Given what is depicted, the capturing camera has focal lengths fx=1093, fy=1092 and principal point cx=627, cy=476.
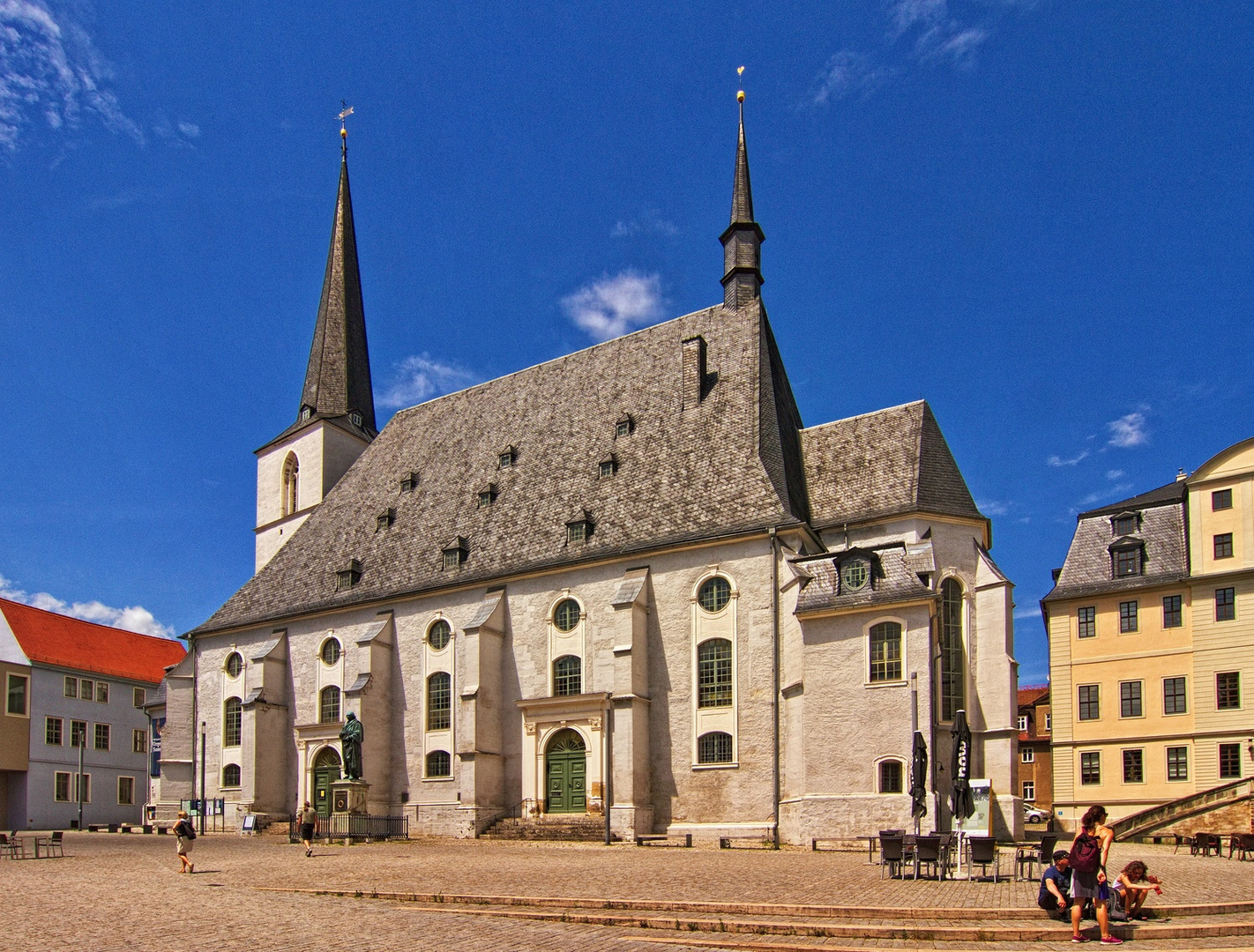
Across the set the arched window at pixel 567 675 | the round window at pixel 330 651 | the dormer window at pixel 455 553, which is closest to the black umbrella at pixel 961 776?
the arched window at pixel 567 675

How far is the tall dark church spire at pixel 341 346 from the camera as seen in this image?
4903cm

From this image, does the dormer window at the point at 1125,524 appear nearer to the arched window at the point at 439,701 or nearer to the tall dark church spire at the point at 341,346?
the arched window at the point at 439,701

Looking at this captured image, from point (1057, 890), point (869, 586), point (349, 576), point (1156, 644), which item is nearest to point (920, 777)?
point (869, 586)

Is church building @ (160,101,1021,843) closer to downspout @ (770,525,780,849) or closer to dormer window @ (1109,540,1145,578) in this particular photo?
downspout @ (770,525,780,849)

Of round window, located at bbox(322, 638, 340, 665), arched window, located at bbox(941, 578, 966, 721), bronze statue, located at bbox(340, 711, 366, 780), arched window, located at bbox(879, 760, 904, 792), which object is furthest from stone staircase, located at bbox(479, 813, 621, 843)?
round window, located at bbox(322, 638, 340, 665)

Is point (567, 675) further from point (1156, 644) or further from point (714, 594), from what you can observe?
point (1156, 644)

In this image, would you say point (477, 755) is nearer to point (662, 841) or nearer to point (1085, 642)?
point (662, 841)

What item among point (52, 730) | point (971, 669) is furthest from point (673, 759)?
point (52, 730)

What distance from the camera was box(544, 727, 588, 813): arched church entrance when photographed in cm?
3147

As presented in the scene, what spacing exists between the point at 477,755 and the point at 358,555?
11158mm

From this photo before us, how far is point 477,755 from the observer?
32.6 meters

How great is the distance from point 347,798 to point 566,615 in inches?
327

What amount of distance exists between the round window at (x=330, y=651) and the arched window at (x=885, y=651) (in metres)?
20.0

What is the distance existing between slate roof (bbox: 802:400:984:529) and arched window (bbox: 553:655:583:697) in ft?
27.4
